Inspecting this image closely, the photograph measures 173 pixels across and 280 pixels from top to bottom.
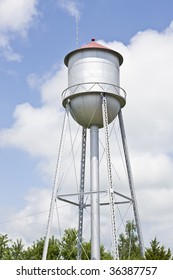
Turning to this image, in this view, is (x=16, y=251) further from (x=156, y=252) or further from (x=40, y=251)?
(x=156, y=252)

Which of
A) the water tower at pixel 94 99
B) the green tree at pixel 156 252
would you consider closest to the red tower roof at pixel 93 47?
the water tower at pixel 94 99

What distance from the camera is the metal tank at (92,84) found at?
80.1 ft

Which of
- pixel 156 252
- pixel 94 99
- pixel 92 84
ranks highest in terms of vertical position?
pixel 92 84

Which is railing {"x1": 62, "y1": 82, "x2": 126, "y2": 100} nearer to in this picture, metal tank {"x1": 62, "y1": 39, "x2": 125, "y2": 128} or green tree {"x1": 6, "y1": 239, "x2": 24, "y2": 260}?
metal tank {"x1": 62, "y1": 39, "x2": 125, "y2": 128}

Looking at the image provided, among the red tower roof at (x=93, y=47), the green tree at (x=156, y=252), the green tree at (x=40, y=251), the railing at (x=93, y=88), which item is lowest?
the green tree at (x=156, y=252)

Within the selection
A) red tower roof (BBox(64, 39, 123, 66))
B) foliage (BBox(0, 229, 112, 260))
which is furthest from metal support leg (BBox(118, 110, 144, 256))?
foliage (BBox(0, 229, 112, 260))

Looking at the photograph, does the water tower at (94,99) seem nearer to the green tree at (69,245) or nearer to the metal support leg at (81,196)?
the metal support leg at (81,196)

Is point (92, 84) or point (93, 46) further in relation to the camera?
point (93, 46)

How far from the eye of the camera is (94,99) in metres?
24.4

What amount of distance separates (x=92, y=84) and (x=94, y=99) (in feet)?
2.57

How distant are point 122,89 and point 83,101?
2528 mm

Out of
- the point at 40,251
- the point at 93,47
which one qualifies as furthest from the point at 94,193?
the point at 40,251

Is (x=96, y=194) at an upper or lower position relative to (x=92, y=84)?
lower
